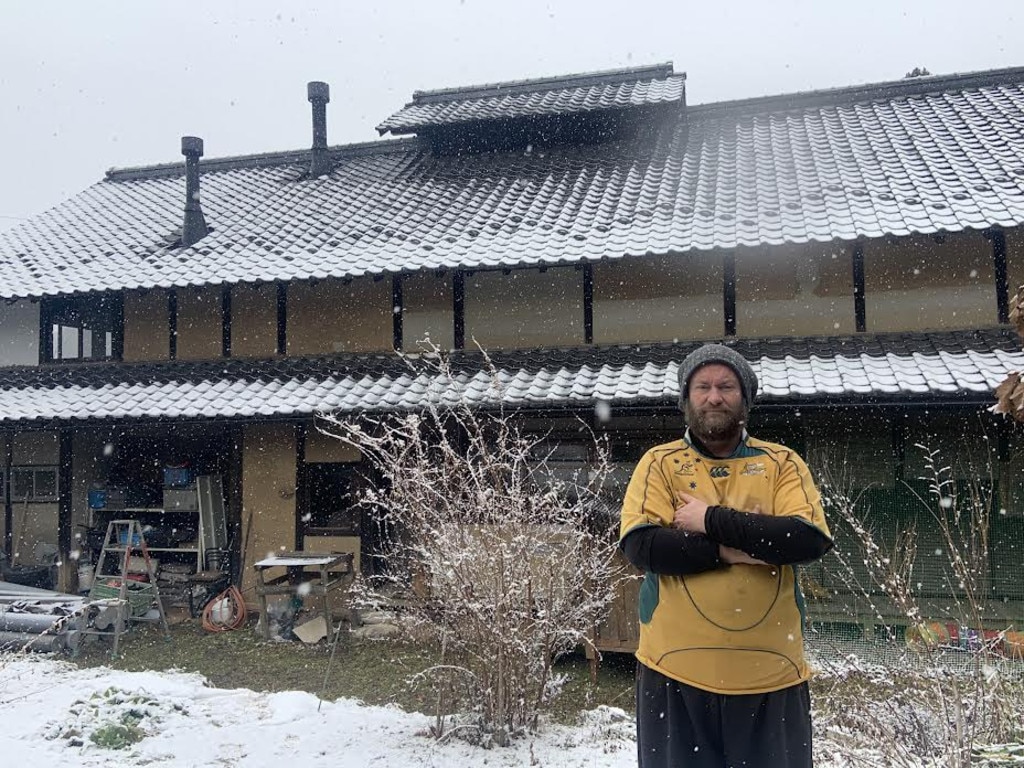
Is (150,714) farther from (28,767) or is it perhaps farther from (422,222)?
(422,222)

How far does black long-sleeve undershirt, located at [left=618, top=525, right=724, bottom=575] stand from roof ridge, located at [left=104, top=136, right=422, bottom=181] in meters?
11.4

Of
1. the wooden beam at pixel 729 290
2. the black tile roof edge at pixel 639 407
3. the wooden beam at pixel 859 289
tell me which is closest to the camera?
the black tile roof edge at pixel 639 407

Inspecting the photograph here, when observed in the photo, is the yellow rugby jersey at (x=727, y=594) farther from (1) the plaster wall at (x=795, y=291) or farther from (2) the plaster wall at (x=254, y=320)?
(2) the plaster wall at (x=254, y=320)

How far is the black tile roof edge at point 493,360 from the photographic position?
23.7ft

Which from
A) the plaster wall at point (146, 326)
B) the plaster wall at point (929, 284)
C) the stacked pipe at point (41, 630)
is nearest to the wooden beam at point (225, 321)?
the plaster wall at point (146, 326)

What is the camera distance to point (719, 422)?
2506 mm

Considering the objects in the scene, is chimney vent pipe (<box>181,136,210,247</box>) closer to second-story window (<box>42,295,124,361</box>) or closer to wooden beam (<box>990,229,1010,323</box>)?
second-story window (<box>42,295,124,361</box>)

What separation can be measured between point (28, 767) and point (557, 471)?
15.8 feet

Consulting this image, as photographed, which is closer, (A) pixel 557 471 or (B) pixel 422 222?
(A) pixel 557 471

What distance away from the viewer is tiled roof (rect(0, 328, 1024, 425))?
647 cm

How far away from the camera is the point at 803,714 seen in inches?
96.1

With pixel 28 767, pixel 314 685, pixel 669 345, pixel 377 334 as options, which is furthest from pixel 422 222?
pixel 28 767

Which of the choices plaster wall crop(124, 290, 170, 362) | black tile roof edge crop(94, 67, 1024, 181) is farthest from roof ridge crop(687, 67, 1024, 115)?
plaster wall crop(124, 290, 170, 362)

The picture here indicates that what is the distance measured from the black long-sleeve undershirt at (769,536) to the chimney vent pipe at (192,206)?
32.3 feet
